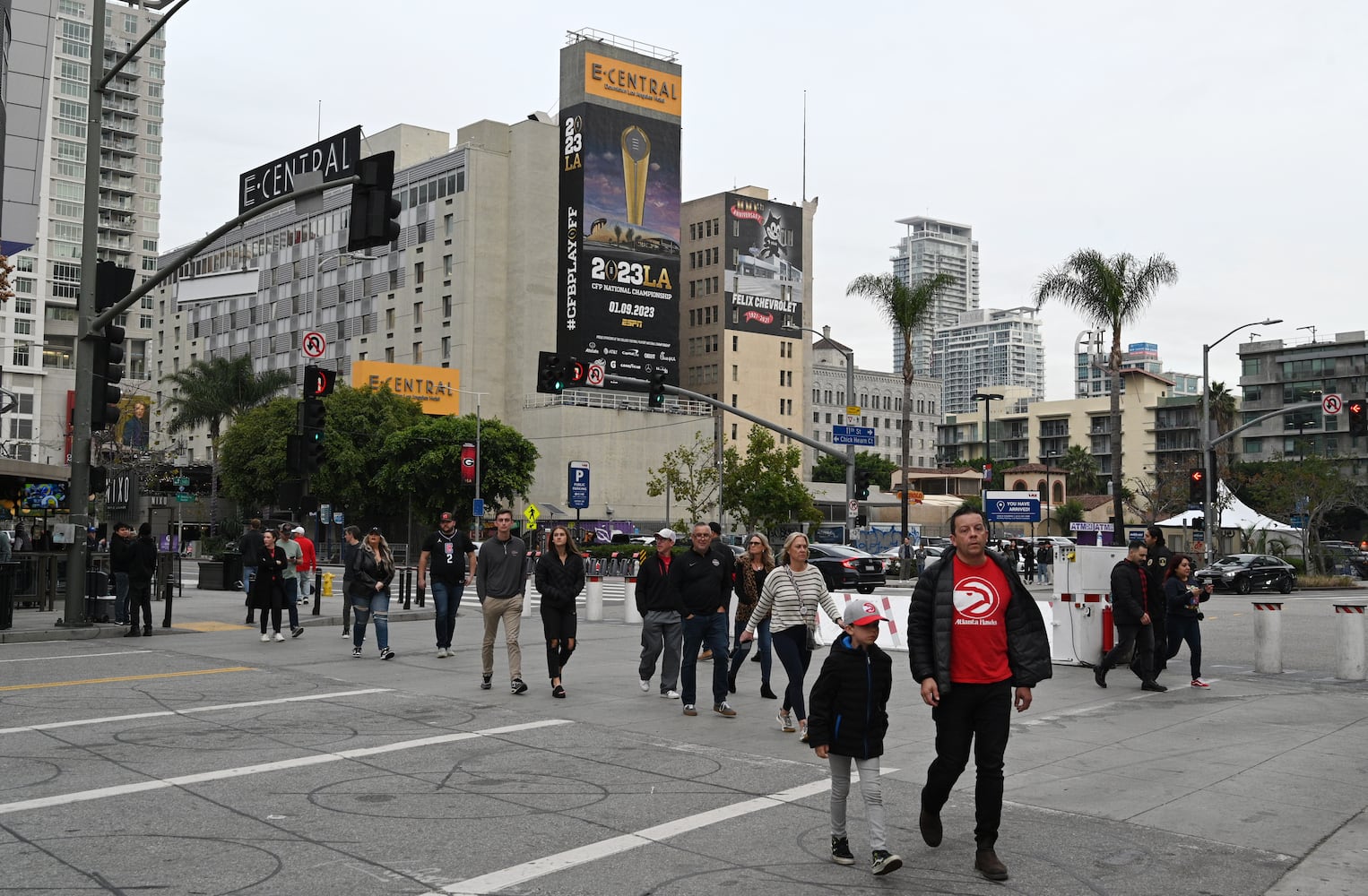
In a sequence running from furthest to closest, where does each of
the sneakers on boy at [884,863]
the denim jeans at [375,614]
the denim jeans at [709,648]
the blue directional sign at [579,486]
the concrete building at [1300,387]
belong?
the concrete building at [1300,387] < the blue directional sign at [579,486] < the denim jeans at [375,614] < the denim jeans at [709,648] < the sneakers on boy at [884,863]

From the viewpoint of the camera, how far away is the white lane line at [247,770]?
7.82 m

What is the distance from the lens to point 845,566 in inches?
1388

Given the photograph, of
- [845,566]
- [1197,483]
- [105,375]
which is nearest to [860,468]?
[1197,483]

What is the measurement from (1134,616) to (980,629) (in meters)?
8.42

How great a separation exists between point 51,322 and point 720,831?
431 ft

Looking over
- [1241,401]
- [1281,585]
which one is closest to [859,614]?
[1281,585]

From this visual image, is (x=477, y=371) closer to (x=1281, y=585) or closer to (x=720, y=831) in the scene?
(x=1281, y=585)

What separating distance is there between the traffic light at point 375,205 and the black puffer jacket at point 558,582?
17.7 ft

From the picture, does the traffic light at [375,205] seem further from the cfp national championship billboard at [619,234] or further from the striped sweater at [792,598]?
the cfp national championship billboard at [619,234]

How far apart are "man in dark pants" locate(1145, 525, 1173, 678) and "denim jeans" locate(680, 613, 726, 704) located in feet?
18.4

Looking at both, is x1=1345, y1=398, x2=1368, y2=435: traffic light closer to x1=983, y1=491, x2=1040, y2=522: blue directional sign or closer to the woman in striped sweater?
x1=983, y1=491, x2=1040, y2=522: blue directional sign

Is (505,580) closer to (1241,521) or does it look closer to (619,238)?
(1241,521)

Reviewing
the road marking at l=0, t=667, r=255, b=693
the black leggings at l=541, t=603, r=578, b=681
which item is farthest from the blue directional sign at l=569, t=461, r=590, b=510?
the black leggings at l=541, t=603, r=578, b=681

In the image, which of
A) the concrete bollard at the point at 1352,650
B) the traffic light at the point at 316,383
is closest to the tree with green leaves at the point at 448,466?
the traffic light at the point at 316,383
